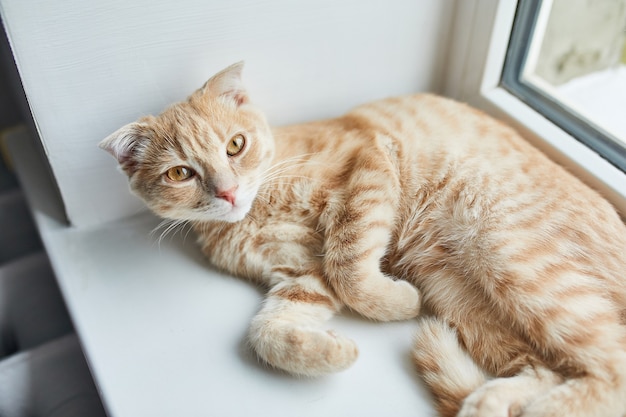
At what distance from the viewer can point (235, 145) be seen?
49.6 inches

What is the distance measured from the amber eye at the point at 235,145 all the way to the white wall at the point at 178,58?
0.68 ft

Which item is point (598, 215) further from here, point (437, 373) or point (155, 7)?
point (155, 7)

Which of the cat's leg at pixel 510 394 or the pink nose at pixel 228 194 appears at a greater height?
the pink nose at pixel 228 194

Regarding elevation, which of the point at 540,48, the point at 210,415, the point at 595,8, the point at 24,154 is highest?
the point at 595,8

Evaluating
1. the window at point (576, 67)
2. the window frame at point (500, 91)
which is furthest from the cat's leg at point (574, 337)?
the window at point (576, 67)

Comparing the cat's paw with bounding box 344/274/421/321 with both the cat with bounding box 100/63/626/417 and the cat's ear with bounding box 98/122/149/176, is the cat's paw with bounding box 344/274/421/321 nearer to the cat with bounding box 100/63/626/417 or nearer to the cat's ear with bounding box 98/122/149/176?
the cat with bounding box 100/63/626/417

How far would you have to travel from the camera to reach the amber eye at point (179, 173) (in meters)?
1.21

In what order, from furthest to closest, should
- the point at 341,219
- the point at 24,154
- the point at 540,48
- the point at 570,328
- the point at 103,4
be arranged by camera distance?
the point at 24,154 < the point at 540,48 < the point at 341,219 < the point at 103,4 < the point at 570,328

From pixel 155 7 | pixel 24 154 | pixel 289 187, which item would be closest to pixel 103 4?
pixel 155 7

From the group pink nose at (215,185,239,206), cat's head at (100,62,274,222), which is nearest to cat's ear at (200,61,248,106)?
cat's head at (100,62,274,222)

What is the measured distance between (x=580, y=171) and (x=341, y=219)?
0.62m

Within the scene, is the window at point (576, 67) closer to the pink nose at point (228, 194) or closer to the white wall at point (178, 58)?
the white wall at point (178, 58)

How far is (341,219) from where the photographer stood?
1.26 meters

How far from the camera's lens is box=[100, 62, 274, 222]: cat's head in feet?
3.91
